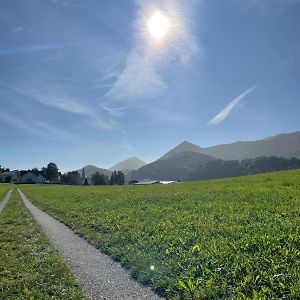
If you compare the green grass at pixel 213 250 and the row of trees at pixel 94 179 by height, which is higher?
the row of trees at pixel 94 179

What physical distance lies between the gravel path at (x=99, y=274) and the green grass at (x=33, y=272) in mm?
361

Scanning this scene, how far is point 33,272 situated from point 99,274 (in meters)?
2.19

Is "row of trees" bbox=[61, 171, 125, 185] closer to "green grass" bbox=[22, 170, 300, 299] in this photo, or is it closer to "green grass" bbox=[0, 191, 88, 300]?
"green grass" bbox=[22, 170, 300, 299]

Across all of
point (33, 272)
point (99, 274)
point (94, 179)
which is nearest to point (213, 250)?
point (99, 274)

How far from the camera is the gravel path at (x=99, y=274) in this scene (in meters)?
8.66

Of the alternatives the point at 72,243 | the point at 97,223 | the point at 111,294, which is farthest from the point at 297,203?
the point at 111,294

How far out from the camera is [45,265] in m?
11.3

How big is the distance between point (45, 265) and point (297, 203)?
14826mm

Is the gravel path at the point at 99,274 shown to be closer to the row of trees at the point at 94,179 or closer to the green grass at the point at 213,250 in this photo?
the green grass at the point at 213,250

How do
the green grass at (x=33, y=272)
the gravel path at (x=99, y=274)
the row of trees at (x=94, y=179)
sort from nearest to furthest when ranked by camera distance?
the gravel path at (x=99, y=274) < the green grass at (x=33, y=272) < the row of trees at (x=94, y=179)

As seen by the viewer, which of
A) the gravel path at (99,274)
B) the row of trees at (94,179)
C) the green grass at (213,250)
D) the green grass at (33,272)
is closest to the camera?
the green grass at (213,250)

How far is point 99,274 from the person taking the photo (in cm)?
1035

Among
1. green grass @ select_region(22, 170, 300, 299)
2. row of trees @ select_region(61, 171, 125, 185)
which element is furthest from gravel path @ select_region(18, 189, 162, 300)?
row of trees @ select_region(61, 171, 125, 185)

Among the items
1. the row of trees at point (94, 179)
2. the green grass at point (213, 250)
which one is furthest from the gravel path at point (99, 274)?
the row of trees at point (94, 179)
